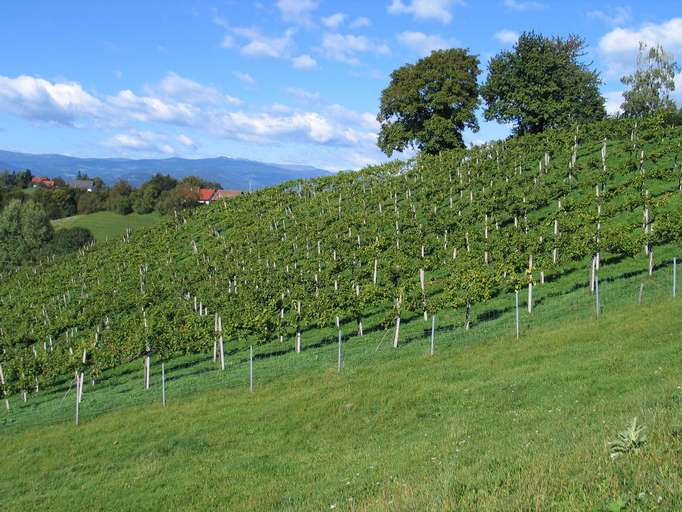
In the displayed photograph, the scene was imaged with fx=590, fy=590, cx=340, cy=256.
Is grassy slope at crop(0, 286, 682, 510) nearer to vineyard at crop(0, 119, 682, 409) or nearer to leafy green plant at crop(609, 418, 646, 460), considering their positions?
leafy green plant at crop(609, 418, 646, 460)

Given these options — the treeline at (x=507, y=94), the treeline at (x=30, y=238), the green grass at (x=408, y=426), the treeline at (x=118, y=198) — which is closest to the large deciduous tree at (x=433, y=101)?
the treeline at (x=507, y=94)

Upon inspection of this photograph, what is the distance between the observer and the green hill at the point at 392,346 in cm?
1169

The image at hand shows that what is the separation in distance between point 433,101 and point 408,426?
203 feet

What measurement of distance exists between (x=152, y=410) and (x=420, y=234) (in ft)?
83.7

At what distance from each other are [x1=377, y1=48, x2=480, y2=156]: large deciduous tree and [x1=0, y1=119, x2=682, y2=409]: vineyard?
251 inches

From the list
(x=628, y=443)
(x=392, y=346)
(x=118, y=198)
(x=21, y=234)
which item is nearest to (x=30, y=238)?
(x=21, y=234)

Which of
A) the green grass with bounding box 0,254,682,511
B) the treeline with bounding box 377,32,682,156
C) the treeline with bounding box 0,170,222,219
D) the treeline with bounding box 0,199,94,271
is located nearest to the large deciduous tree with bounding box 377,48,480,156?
the treeline with bounding box 377,32,682,156

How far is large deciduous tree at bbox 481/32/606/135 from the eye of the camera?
6706cm

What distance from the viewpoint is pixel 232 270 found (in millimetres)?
48969

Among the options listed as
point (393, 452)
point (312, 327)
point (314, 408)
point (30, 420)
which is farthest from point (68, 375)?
point (393, 452)

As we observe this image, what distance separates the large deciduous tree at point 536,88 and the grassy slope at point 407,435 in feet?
157

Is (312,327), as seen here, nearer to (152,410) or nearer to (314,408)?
(152,410)

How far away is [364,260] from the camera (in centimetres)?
4428

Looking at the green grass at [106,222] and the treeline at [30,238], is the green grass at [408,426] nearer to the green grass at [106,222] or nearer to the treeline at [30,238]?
the treeline at [30,238]
